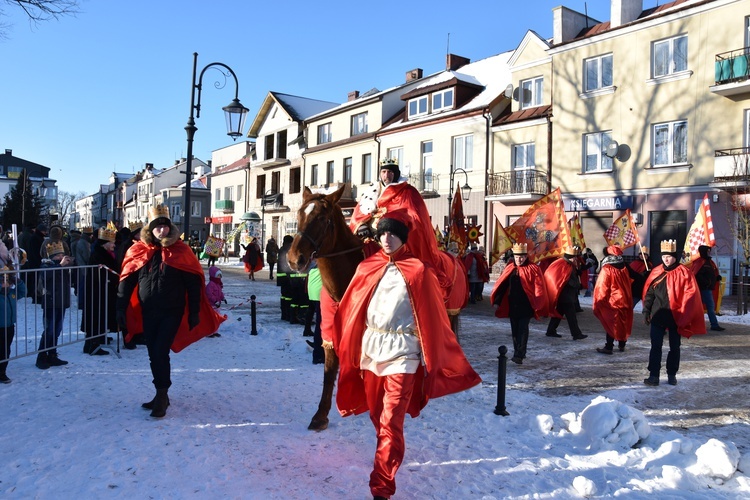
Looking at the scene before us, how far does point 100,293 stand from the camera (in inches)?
343

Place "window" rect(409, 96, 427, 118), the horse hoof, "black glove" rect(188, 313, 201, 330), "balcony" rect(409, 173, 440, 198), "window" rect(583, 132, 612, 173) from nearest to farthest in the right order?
the horse hoof
"black glove" rect(188, 313, 201, 330)
"window" rect(583, 132, 612, 173)
"balcony" rect(409, 173, 440, 198)
"window" rect(409, 96, 427, 118)

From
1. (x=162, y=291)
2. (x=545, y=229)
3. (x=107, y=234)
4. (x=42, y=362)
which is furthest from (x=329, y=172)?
(x=162, y=291)

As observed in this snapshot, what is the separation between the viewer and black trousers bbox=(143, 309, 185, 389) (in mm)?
5723

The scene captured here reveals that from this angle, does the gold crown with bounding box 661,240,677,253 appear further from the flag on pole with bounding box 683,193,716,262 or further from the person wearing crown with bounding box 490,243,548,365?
the flag on pole with bounding box 683,193,716,262

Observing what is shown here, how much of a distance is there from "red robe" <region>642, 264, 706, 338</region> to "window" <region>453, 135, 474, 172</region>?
2144 centimetres

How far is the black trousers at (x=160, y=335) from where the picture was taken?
18.8 feet

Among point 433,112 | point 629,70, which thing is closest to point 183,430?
point 629,70

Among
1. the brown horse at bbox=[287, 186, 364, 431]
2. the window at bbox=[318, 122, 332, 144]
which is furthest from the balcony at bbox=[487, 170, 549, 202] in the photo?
the brown horse at bbox=[287, 186, 364, 431]

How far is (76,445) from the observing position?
4.91m

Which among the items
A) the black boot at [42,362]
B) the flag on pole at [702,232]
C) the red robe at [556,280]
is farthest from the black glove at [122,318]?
the flag on pole at [702,232]

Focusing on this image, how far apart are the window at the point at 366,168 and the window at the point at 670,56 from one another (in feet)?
56.3

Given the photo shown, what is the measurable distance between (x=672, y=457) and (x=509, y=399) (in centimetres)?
215

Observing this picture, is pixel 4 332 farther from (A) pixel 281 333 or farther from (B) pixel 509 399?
(B) pixel 509 399

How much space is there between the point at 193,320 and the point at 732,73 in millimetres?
20408
